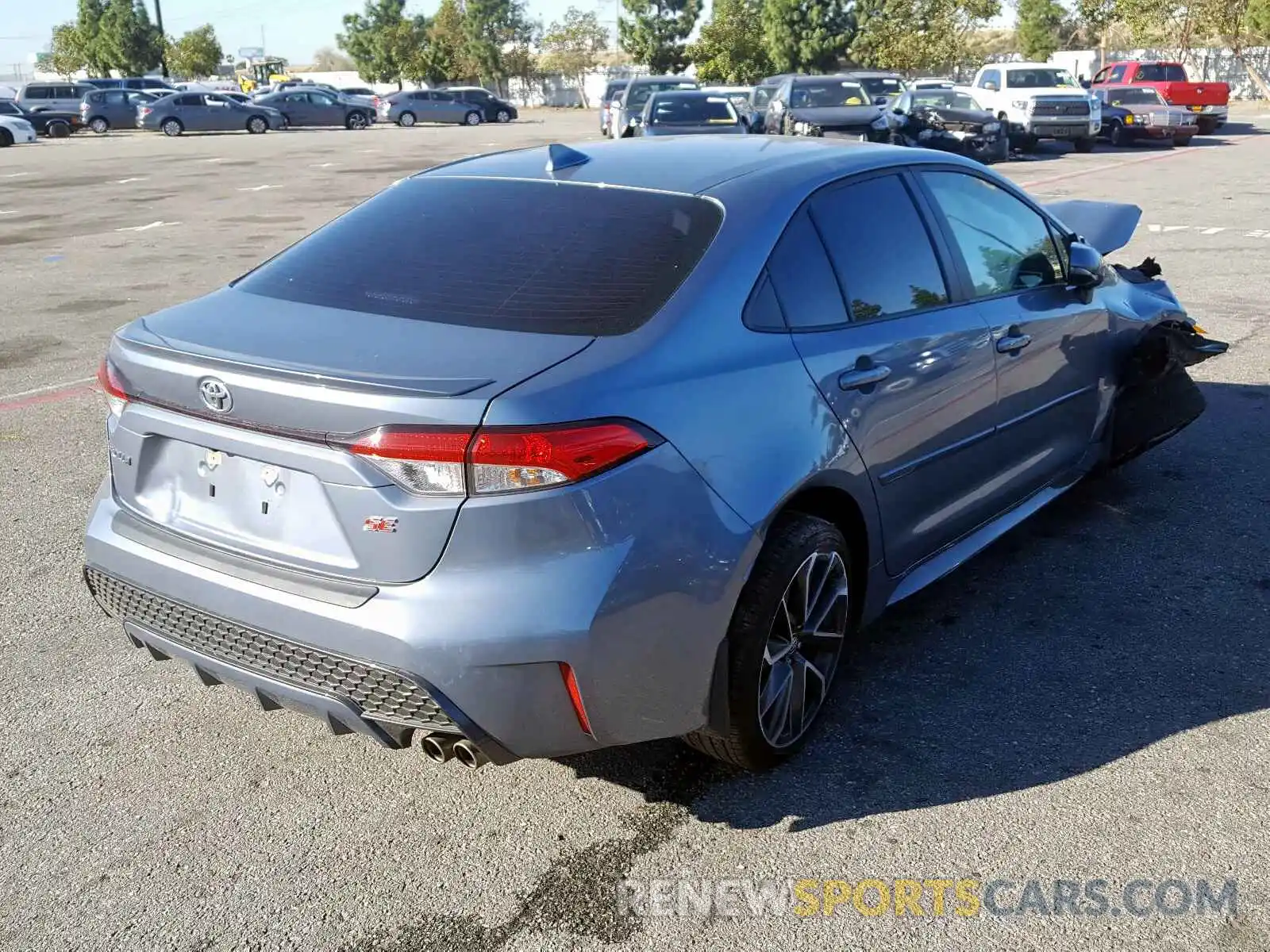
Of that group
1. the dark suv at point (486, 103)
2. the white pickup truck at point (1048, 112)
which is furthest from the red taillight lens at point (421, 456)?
the dark suv at point (486, 103)

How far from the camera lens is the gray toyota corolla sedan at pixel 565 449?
2646 millimetres

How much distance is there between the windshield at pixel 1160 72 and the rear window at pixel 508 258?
108 feet

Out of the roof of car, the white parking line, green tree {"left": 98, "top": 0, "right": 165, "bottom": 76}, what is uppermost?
green tree {"left": 98, "top": 0, "right": 165, "bottom": 76}

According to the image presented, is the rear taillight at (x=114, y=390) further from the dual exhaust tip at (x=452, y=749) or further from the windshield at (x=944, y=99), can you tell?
the windshield at (x=944, y=99)

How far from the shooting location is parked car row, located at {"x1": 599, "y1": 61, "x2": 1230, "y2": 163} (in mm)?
21125

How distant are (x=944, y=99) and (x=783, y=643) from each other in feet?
77.1

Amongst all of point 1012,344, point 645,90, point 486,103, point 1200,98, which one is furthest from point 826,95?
point 486,103

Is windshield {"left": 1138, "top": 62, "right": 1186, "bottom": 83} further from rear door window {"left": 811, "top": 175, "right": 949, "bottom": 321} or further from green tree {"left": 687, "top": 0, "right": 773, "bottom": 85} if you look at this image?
rear door window {"left": 811, "top": 175, "right": 949, "bottom": 321}

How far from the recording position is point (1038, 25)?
60.1m

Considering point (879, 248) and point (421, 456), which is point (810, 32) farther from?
point (421, 456)

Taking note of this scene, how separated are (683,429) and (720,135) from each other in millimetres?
1876

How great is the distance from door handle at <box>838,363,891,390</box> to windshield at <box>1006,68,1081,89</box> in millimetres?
26184

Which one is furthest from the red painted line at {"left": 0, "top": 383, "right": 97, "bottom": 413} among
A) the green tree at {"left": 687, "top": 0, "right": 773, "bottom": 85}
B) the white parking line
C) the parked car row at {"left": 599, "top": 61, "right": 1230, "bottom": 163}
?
the green tree at {"left": 687, "top": 0, "right": 773, "bottom": 85}

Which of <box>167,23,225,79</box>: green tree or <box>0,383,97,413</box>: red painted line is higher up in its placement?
<box>167,23,225,79</box>: green tree
